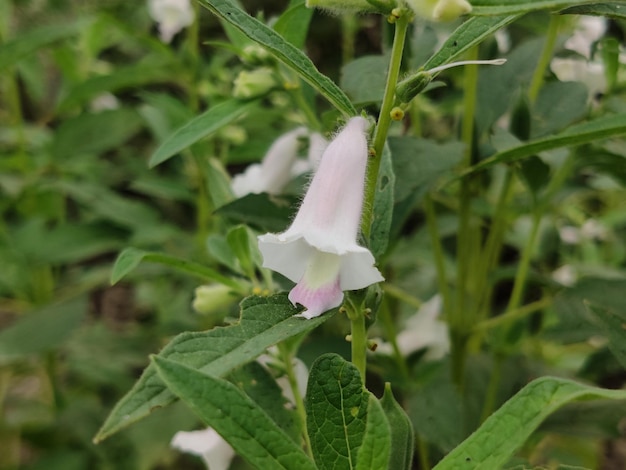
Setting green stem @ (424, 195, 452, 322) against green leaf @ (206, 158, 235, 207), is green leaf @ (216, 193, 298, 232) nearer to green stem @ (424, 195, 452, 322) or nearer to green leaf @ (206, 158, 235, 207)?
green leaf @ (206, 158, 235, 207)

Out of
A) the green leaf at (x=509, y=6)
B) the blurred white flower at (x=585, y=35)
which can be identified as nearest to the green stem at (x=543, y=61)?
the blurred white flower at (x=585, y=35)

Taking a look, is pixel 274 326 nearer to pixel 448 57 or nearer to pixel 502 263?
pixel 448 57

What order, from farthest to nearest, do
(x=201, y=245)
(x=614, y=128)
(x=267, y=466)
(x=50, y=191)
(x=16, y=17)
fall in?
(x=16, y=17)
(x=50, y=191)
(x=201, y=245)
(x=614, y=128)
(x=267, y=466)

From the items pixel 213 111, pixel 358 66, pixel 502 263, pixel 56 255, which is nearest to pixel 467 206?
pixel 358 66

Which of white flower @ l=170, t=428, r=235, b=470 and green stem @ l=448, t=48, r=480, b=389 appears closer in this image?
white flower @ l=170, t=428, r=235, b=470

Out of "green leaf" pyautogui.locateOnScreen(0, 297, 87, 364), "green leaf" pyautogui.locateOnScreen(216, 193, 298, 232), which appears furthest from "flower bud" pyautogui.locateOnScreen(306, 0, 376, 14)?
"green leaf" pyautogui.locateOnScreen(0, 297, 87, 364)

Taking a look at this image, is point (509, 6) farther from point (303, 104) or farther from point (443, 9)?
point (303, 104)

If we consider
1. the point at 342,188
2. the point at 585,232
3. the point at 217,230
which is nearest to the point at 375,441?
the point at 342,188
